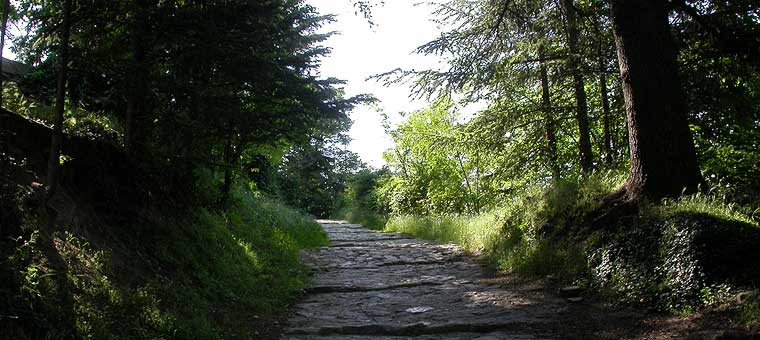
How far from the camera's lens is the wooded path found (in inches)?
211

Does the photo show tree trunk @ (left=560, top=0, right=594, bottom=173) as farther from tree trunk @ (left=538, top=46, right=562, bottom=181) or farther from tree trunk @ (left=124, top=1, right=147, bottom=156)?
tree trunk @ (left=124, top=1, right=147, bottom=156)

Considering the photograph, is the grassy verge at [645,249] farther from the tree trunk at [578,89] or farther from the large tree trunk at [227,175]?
the large tree trunk at [227,175]

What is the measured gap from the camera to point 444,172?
62.3 feet

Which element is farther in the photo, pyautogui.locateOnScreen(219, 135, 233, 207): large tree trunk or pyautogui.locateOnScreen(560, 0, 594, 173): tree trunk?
pyautogui.locateOnScreen(560, 0, 594, 173): tree trunk

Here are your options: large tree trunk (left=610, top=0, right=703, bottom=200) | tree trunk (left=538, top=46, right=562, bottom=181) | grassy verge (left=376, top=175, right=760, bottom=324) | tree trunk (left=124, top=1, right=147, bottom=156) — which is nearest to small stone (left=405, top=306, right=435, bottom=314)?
grassy verge (left=376, top=175, right=760, bottom=324)

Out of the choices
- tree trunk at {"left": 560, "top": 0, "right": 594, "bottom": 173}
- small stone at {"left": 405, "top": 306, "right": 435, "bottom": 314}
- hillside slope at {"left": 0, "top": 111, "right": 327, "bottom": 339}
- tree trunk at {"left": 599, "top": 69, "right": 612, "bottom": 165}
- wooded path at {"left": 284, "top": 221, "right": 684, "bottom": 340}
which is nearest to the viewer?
hillside slope at {"left": 0, "top": 111, "right": 327, "bottom": 339}

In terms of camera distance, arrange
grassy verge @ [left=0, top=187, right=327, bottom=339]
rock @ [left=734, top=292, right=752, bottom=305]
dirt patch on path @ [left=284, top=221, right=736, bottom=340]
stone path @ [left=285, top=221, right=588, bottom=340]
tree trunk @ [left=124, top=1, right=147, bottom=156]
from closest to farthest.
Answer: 1. grassy verge @ [left=0, top=187, right=327, bottom=339]
2. rock @ [left=734, top=292, right=752, bottom=305]
3. dirt patch on path @ [left=284, top=221, right=736, bottom=340]
4. stone path @ [left=285, top=221, right=588, bottom=340]
5. tree trunk @ [left=124, top=1, right=147, bottom=156]

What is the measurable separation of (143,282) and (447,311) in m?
3.38

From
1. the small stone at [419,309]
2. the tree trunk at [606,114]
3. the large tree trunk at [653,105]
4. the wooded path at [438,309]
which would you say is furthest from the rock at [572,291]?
the tree trunk at [606,114]

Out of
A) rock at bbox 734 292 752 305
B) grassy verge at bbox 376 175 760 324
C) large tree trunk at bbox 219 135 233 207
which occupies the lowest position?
rock at bbox 734 292 752 305

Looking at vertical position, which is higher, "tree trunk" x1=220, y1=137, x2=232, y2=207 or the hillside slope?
"tree trunk" x1=220, y1=137, x2=232, y2=207

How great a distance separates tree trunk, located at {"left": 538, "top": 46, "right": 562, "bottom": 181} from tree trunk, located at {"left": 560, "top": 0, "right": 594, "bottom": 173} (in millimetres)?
502

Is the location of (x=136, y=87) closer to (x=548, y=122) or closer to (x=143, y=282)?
(x=143, y=282)

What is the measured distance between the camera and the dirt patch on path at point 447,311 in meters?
5.17
